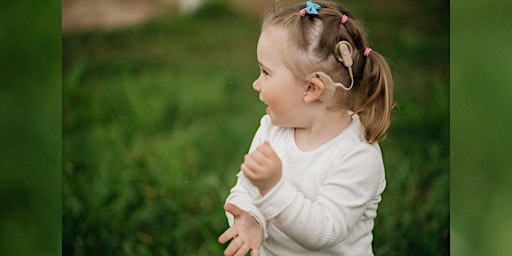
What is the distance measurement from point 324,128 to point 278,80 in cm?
12

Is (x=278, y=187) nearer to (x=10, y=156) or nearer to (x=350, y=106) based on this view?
(x=350, y=106)

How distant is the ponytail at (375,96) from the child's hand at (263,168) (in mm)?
261

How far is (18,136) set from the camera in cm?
210

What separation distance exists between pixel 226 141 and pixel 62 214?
448 millimetres

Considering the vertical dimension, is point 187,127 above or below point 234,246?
below

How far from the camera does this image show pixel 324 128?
1.76m

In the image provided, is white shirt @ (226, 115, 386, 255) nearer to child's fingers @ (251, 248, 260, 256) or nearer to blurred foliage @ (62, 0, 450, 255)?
child's fingers @ (251, 248, 260, 256)

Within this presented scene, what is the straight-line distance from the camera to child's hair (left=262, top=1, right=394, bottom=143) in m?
1.71

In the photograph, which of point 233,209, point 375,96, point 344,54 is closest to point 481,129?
point 375,96

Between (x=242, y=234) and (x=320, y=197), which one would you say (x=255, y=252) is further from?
(x=320, y=197)

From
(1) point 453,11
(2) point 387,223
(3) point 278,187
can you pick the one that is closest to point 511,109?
(1) point 453,11

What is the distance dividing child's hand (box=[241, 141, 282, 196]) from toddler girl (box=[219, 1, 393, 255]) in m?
0.08

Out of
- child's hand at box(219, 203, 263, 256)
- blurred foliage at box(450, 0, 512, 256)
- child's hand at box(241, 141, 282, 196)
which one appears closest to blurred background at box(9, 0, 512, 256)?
blurred foliage at box(450, 0, 512, 256)

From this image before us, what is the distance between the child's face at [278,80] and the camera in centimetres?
173
